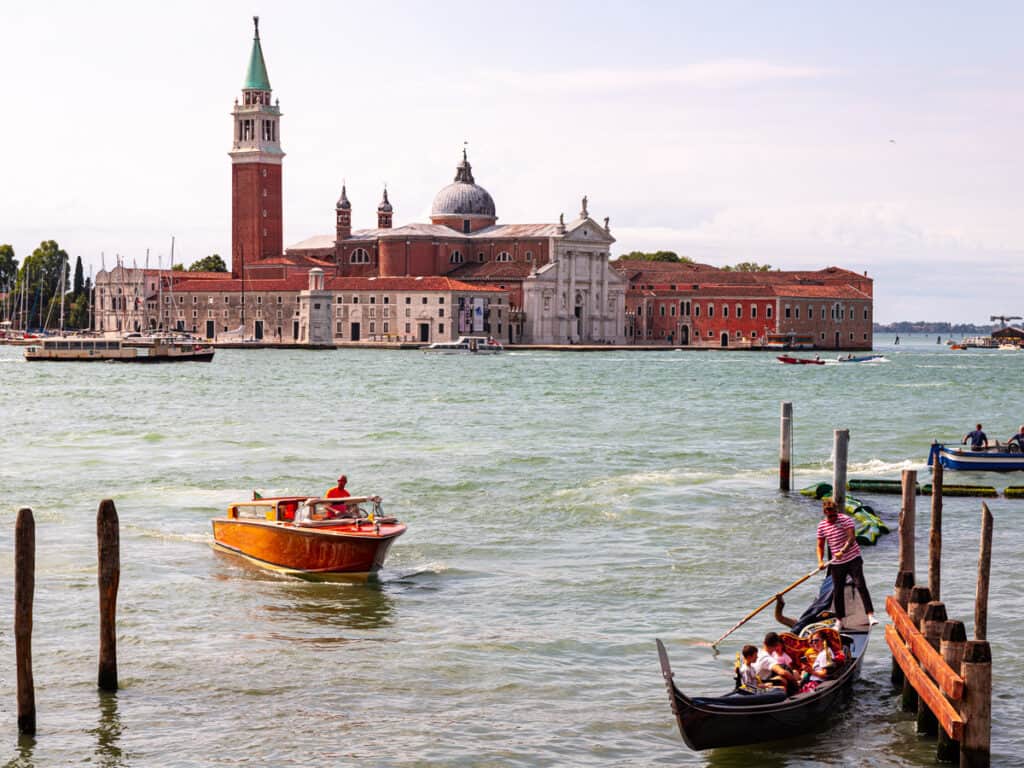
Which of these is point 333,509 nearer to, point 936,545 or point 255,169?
point 936,545

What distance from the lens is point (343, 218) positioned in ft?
371

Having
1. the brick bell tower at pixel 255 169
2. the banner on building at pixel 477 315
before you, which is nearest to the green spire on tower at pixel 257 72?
the brick bell tower at pixel 255 169

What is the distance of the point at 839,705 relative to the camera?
10031 millimetres

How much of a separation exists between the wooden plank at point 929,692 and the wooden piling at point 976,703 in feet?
0.19

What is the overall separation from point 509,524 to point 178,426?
1735cm

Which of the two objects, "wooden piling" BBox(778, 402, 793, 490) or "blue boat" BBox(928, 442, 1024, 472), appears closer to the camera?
"wooden piling" BBox(778, 402, 793, 490)

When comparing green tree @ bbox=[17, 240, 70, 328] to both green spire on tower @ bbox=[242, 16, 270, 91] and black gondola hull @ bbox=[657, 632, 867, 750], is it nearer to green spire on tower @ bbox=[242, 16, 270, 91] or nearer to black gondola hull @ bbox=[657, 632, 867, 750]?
green spire on tower @ bbox=[242, 16, 270, 91]

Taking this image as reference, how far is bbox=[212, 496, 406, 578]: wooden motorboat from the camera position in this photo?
1426 centimetres

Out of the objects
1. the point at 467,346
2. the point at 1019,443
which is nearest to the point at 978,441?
the point at 1019,443

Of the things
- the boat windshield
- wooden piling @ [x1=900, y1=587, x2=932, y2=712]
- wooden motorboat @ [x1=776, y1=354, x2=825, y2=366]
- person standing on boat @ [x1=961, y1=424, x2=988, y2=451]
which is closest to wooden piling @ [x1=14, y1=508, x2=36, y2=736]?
the boat windshield

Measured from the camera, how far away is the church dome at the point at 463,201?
109000 millimetres

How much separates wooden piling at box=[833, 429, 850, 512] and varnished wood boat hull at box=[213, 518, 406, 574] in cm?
623

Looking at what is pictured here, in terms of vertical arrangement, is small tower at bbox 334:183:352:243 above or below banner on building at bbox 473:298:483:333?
above

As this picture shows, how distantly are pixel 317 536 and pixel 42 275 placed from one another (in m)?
102
